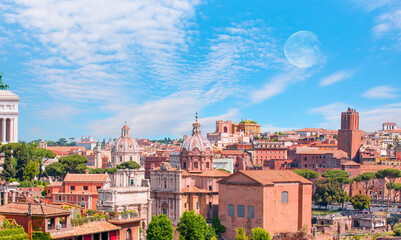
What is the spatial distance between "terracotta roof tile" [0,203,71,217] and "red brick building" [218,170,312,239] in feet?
78.9

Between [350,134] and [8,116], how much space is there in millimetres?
62939

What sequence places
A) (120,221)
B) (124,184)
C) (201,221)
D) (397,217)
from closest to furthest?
(120,221)
(201,221)
(124,184)
(397,217)

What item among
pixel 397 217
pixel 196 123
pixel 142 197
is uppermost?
pixel 196 123

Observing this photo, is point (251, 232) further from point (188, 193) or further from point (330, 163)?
point (330, 163)

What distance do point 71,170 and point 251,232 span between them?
120ft

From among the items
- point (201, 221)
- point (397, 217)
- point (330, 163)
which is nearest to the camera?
point (201, 221)

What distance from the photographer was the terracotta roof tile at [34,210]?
26.5 meters

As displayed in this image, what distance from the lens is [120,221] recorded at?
31797 millimetres

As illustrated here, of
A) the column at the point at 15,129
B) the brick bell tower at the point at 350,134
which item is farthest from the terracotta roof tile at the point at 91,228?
the brick bell tower at the point at 350,134

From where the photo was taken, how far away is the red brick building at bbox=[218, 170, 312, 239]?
158 feet

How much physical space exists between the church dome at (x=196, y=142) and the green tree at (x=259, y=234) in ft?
64.1

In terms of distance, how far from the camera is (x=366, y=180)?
86500mm

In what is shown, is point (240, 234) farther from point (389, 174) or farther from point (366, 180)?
point (389, 174)

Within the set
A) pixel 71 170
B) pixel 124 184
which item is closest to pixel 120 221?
pixel 124 184
